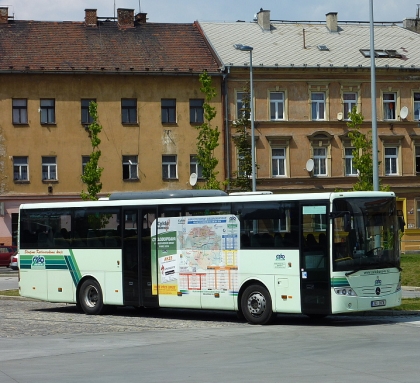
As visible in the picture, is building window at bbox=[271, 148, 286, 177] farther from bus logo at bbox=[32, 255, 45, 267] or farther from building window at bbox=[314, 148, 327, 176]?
bus logo at bbox=[32, 255, 45, 267]

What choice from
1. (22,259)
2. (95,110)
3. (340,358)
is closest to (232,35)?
(95,110)

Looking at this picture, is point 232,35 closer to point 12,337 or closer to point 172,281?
point 172,281

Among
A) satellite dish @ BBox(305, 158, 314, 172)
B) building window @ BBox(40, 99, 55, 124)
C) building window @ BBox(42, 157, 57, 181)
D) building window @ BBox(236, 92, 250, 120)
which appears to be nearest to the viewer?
building window @ BBox(236, 92, 250, 120)

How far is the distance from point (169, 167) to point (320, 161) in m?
8.51

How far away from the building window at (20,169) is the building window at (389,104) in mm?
20281

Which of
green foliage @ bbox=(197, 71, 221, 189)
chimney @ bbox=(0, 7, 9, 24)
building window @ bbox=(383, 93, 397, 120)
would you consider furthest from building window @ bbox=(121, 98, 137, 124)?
building window @ bbox=(383, 93, 397, 120)

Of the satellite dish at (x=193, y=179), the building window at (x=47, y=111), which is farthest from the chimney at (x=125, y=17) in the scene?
the satellite dish at (x=193, y=179)

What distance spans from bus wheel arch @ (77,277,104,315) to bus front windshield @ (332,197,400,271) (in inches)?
259

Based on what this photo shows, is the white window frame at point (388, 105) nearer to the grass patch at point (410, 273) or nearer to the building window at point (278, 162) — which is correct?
the building window at point (278, 162)

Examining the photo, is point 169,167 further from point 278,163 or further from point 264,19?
point 264,19

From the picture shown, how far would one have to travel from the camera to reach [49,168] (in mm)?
52719

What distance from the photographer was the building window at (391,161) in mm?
55938

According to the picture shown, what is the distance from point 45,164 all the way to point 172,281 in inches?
1282

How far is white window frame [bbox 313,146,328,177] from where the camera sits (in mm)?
54969
